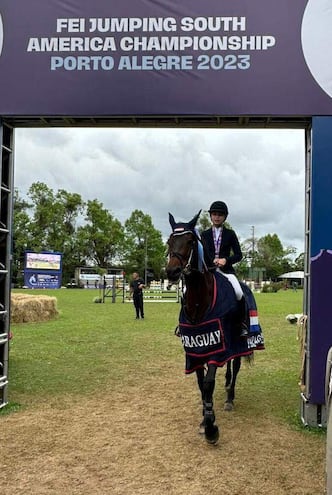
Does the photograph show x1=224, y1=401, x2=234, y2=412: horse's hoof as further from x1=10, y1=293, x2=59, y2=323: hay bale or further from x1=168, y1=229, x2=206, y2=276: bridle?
x1=10, y1=293, x2=59, y2=323: hay bale

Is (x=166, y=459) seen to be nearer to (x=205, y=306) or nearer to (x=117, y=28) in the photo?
(x=205, y=306)

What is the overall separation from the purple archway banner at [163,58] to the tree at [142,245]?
68.8m

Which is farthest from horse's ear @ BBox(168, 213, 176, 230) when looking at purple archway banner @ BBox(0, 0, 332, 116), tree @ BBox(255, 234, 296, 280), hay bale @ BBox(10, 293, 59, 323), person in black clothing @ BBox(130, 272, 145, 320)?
tree @ BBox(255, 234, 296, 280)

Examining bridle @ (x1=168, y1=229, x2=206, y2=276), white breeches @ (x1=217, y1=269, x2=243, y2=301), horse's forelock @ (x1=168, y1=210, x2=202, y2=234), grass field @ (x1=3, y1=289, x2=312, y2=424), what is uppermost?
horse's forelock @ (x1=168, y1=210, x2=202, y2=234)

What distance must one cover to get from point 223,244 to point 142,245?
7259 cm

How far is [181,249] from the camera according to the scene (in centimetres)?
480

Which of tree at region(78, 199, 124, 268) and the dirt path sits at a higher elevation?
tree at region(78, 199, 124, 268)

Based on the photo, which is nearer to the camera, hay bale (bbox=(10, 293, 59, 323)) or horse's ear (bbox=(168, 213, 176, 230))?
horse's ear (bbox=(168, 213, 176, 230))

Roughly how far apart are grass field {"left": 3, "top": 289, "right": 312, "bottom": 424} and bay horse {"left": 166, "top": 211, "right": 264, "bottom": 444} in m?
1.43

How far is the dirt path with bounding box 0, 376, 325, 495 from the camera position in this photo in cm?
397

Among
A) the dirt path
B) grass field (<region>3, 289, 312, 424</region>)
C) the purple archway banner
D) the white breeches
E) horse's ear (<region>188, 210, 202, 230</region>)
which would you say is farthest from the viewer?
grass field (<region>3, 289, 312, 424</region>)

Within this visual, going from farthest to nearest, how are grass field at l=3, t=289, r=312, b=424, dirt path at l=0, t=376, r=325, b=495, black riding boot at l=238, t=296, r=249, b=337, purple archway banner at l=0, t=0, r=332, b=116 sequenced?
1. grass field at l=3, t=289, r=312, b=424
2. black riding boot at l=238, t=296, r=249, b=337
3. purple archway banner at l=0, t=0, r=332, b=116
4. dirt path at l=0, t=376, r=325, b=495

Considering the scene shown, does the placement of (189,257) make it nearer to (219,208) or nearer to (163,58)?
(219,208)

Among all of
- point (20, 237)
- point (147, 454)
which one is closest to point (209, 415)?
point (147, 454)
